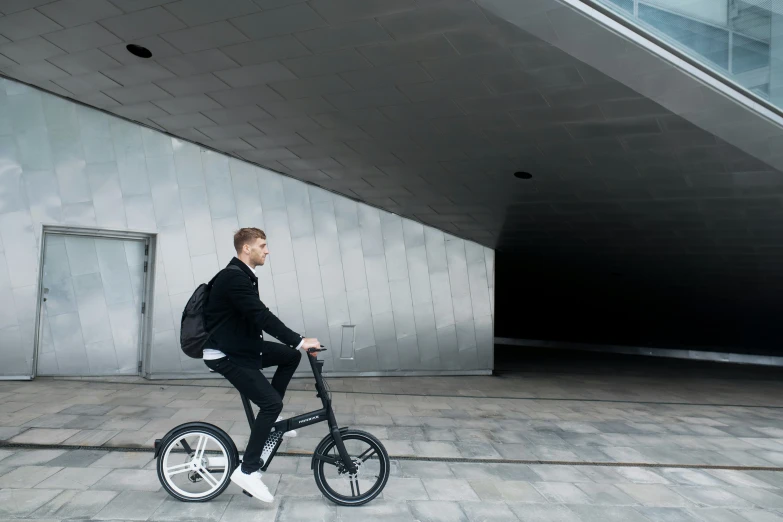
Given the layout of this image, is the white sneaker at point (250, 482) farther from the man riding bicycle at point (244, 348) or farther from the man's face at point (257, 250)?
the man's face at point (257, 250)

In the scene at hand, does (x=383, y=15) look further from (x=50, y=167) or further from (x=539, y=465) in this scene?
(x=50, y=167)

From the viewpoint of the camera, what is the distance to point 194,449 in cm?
398

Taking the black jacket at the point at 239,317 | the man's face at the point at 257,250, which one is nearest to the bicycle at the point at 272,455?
the black jacket at the point at 239,317

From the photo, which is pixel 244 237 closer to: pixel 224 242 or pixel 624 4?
pixel 624 4

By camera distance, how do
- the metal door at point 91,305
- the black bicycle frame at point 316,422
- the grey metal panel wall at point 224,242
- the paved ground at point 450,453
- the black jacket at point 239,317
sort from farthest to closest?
the metal door at point 91,305 < the grey metal panel wall at point 224,242 < the paved ground at point 450,453 < the black bicycle frame at point 316,422 < the black jacket at point 239,317

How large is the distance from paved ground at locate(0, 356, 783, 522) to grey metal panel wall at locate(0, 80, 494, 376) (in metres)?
1.28

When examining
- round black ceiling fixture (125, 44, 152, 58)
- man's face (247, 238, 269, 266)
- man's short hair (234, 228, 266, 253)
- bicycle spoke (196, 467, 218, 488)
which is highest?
round black ceiling fixture (125, 44, 152, 58)

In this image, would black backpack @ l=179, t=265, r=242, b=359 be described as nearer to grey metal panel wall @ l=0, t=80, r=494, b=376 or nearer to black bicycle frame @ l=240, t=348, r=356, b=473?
black bicycle frame @ l=240, t=348, r=356, b=473

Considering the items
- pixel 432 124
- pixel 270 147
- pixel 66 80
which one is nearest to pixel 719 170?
pixel 432 124

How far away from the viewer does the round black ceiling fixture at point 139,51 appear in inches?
275

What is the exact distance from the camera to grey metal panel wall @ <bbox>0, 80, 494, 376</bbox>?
8.79 metres

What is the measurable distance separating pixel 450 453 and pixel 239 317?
2874 millimetres

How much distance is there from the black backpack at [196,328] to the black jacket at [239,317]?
0.03 m

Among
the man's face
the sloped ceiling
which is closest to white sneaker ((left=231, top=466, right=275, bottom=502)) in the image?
the man's face
